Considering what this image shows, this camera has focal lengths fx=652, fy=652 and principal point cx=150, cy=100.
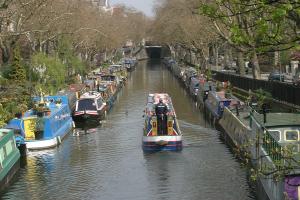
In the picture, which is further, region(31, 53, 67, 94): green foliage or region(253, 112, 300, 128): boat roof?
region(31, 53, 67, 94): green foliage

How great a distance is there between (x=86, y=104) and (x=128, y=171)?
2107 cm

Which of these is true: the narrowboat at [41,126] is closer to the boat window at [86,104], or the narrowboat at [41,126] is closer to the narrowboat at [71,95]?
the boat window at [86,104]

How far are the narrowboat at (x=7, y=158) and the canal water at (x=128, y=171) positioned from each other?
0.41 meters

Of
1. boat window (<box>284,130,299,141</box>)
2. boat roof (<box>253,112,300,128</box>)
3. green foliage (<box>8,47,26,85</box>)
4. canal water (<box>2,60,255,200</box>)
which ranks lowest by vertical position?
canal water (<box>2,60,255,200</box>)

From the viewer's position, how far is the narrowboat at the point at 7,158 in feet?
90.2

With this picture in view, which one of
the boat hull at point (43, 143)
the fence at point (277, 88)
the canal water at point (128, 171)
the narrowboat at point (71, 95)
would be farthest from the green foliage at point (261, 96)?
the narrowboat at point (71, 95)

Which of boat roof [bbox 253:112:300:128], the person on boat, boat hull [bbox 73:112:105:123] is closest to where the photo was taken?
boat roof [bbox 253:112:300:128]

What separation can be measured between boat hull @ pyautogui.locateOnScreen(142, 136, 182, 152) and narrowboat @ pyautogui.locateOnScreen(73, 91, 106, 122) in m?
14.8

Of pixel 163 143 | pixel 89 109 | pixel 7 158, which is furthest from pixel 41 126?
pixel 89 109

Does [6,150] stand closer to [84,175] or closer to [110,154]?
[84,175]

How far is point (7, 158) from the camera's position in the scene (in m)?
28.9

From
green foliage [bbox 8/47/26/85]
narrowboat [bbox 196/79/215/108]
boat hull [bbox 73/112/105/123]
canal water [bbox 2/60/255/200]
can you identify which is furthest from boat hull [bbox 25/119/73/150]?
narrowboat [bbox 196/79/215/108]

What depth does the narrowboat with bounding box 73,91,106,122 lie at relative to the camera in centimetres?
4931

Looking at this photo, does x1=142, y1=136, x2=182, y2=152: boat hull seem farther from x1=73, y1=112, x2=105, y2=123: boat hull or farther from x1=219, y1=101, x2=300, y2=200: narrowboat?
x1=73, y1=112, x2=105, y2=123: boat hull
